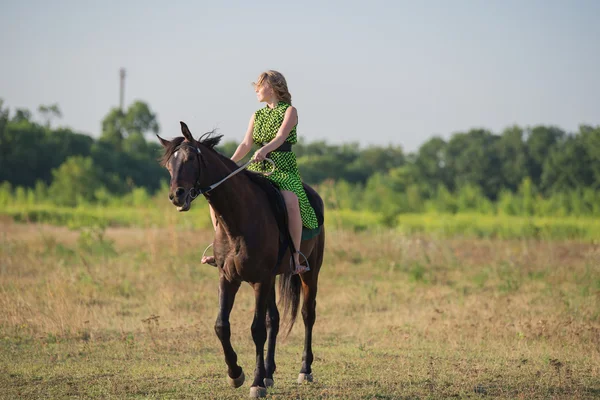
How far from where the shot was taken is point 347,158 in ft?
152

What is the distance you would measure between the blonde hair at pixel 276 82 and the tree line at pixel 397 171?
66.8 feet

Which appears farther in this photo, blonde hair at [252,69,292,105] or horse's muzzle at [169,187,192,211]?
blonde hair at [252,69,292,105]

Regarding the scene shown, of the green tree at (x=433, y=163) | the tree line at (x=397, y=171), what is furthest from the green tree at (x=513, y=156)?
the green tree at (x=433, y=163)

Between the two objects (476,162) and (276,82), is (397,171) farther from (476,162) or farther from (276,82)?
(276,82)

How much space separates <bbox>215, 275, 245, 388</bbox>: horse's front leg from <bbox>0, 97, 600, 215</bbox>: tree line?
20.9 m

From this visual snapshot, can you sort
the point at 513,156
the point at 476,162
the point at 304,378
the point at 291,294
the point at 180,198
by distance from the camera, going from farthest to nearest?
the point at 476,162, the point at 513,156, the point at 291,294, the point at 304,378, the point at 180,198

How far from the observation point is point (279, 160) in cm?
673

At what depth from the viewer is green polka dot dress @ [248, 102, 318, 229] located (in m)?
6.66

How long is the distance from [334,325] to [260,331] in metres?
4.19

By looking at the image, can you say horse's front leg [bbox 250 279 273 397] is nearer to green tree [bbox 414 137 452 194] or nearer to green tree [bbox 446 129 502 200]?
green tree [bbox 446 129 502 200]

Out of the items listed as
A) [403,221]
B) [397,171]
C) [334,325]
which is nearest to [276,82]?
[334,325]

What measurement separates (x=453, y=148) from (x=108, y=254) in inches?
1109

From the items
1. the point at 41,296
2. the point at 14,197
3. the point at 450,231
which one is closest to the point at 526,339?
the point at 41,296

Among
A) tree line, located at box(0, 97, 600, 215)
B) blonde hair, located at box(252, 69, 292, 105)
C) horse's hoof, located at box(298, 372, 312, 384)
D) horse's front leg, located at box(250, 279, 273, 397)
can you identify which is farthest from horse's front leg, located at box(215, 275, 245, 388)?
tree line, located at box(0, 97, 600, 215)
